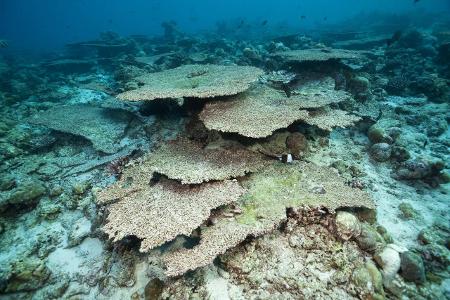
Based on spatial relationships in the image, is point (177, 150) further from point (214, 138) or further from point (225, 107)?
point (225, 107)

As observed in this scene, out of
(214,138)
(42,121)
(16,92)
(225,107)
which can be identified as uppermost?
(225,107)

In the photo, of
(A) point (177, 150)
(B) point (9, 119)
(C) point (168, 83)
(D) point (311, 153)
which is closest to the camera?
(A) point (177, 150)

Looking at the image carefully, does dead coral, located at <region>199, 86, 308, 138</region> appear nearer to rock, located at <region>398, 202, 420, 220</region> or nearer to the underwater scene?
the underwater scene

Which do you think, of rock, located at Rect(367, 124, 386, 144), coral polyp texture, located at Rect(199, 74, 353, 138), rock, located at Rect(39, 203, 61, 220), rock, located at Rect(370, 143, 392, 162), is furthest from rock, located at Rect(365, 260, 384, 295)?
rock, located at Rect(39, 203, 61, 220)

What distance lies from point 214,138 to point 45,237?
11.2 ft

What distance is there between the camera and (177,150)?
5266mm

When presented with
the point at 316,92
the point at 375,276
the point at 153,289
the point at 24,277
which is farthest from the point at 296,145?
the point at 24,277

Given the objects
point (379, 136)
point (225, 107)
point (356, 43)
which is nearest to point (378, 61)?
point (356, 43)

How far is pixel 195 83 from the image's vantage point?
6594 millimetres

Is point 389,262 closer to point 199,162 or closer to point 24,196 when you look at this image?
point 199,162

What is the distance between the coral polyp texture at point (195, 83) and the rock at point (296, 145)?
4.65 ft

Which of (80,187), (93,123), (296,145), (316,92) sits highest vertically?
(316,92)

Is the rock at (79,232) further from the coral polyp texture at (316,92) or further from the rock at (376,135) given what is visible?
the rock at (376,135)

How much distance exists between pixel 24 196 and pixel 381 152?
7.18m
